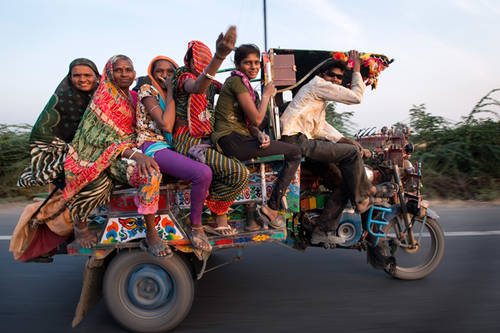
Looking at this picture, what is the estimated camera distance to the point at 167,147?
296 cm

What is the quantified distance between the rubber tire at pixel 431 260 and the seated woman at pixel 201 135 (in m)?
1.89

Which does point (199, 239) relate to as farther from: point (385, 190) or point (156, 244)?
point (385, 190)

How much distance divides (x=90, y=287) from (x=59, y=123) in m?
1.25

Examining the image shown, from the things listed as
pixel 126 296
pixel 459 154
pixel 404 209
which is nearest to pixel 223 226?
pixel 126 296

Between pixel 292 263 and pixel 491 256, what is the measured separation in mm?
2193

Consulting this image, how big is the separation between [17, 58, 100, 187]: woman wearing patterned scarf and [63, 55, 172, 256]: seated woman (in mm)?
148

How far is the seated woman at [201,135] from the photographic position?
2840 mm

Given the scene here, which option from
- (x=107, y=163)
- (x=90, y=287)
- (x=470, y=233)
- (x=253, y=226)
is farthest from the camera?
(x=470, y=233)

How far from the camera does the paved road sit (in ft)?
9.91

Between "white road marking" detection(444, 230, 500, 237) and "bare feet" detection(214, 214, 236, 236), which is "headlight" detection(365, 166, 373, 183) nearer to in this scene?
"bare feet" detection(214, 214, 236, 236)

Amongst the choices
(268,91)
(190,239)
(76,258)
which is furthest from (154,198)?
(76,258)

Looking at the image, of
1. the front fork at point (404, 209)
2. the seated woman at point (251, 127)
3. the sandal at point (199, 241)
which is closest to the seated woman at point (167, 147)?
the sandal at point (199, 241)

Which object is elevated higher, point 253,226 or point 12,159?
point 12,159

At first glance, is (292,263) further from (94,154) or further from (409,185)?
(94,154)
